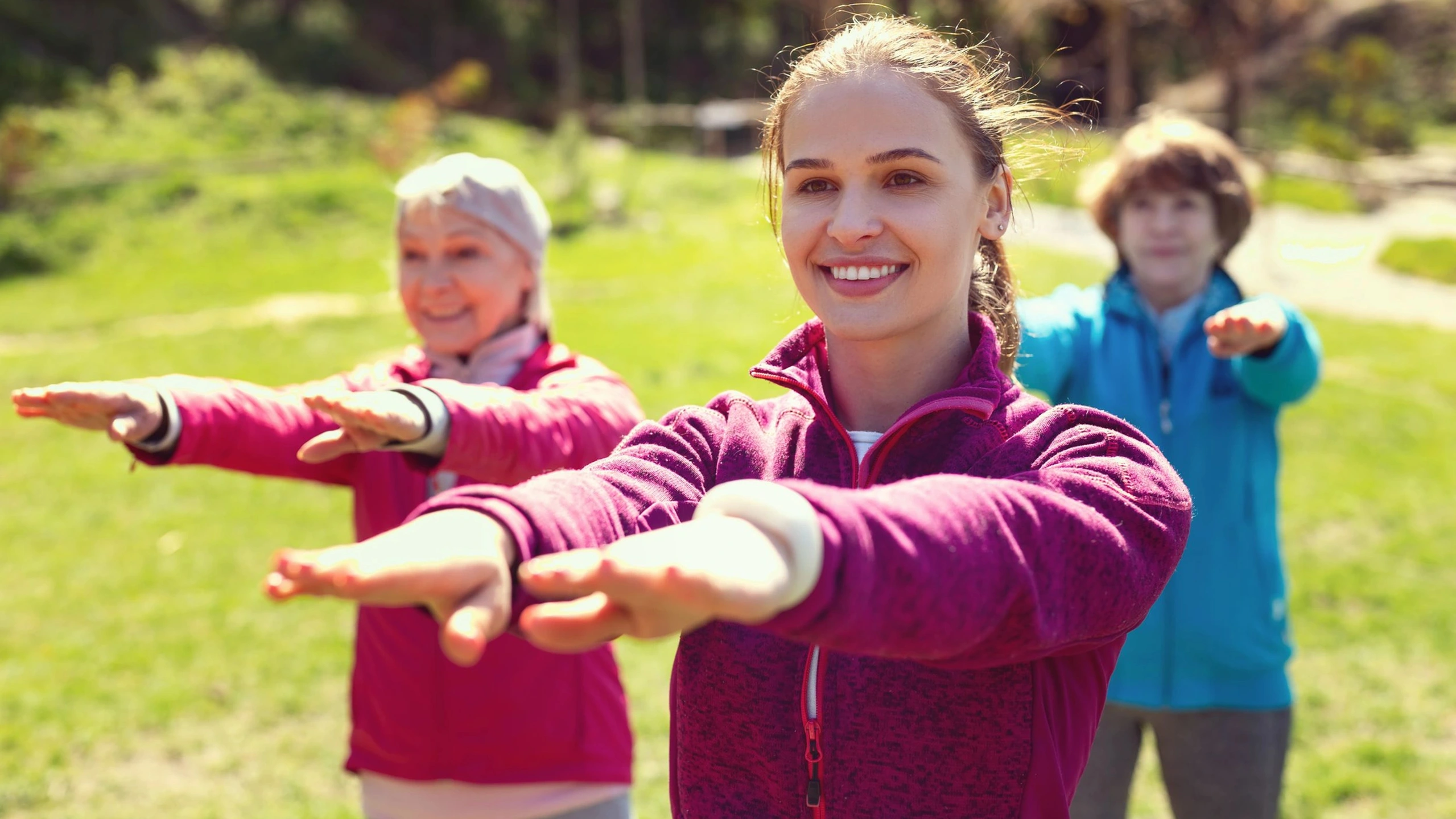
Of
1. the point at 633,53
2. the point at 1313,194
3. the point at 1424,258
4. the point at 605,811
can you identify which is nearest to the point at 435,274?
the point at 605,811

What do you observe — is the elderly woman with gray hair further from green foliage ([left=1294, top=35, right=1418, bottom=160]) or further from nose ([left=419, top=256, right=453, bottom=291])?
green foliage ([left=1294, top=35, right=1418, bottom=160])

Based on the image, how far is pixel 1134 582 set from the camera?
4.51 feet

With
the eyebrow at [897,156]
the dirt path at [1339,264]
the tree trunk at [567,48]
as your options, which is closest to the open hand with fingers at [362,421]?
the eyebrow at [897,156]

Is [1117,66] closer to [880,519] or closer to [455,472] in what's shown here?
[455,472]

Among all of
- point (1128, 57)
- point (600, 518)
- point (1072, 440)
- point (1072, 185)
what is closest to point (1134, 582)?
point (1072, 440)

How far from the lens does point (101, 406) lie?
6.92 ft

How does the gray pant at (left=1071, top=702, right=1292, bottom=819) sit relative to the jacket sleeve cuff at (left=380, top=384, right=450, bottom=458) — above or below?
below

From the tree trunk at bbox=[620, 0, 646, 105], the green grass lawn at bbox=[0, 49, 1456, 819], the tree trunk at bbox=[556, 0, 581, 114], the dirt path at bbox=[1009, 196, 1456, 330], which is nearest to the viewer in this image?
the green grass lawn at bbox=[0, 49, 1456, 819]

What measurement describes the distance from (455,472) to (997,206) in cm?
105

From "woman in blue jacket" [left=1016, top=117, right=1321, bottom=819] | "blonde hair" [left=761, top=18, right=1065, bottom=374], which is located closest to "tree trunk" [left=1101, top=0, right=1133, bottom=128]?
"woman in blue jacket" [left=1016, top=117, right=1321, bottom=819]

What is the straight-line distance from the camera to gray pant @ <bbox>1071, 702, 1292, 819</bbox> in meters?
2.71

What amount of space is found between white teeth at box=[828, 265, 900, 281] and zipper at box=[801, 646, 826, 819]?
18.4 inches

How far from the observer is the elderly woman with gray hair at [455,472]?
7.60ft

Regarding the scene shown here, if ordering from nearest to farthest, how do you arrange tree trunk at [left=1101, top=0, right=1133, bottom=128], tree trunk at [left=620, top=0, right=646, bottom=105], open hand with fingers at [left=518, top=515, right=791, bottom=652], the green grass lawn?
open hand with fingers at [left=518, top=515, right=791, bottom=652] → the green grass lawn → tree trunk at [left=1101, top=0, right=1133, bottom=128] → tree trunk at [left=620, top=0, right=646, bottom=105]
